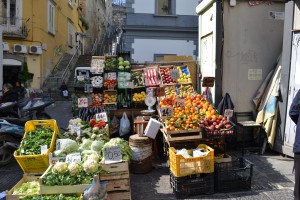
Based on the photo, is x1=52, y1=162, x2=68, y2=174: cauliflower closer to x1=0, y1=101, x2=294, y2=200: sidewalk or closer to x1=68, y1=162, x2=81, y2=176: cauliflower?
x1=68, y1=162, x2=81, y2=176: cauliflower

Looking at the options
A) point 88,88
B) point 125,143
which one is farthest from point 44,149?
point 88,88

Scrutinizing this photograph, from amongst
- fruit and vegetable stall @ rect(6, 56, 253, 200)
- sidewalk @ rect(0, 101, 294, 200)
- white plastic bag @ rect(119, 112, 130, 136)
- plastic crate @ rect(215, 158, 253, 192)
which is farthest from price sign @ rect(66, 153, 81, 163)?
white plastic bag @ rect(119, 112, 130, 136)

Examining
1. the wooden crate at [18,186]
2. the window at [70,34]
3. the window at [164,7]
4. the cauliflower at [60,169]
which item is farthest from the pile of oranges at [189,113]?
the window at [70,34]

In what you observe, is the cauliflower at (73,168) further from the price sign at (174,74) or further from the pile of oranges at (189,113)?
the price sign at (174,74)

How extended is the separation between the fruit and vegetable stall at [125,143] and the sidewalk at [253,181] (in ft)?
0.59

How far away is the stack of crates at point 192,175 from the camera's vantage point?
4.66 meters

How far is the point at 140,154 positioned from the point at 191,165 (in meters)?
1.38

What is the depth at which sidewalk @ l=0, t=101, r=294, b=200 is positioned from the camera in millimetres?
4798

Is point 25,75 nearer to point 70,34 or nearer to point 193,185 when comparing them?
point 70,34

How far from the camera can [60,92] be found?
1880cm

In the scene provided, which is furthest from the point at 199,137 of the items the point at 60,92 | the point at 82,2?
the point at 82,2

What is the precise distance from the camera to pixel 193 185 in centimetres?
478

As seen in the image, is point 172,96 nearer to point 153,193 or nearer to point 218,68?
point 218,68

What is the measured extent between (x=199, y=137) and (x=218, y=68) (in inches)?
92.9
